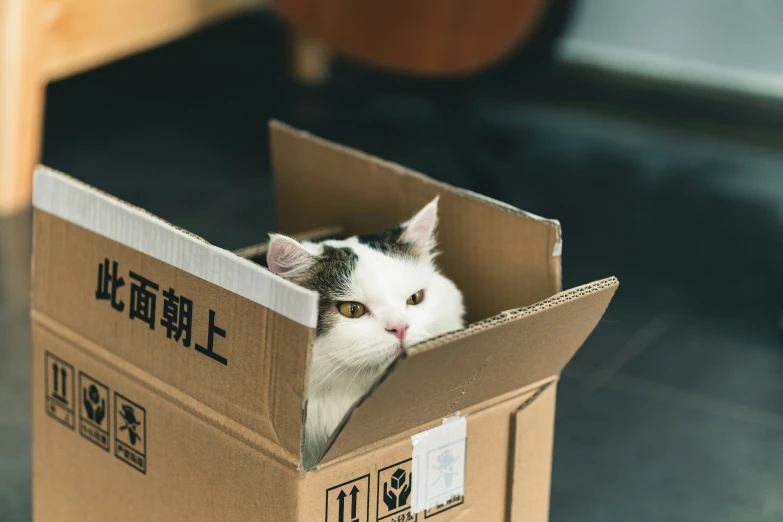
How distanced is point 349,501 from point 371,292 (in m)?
0.23

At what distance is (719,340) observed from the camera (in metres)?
1.95

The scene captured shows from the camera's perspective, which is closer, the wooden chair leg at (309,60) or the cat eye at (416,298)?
the cat eye at (416,298)

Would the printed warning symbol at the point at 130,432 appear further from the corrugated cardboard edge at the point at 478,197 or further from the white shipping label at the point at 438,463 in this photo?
the corrugated cardboard edge at the point at 478,197

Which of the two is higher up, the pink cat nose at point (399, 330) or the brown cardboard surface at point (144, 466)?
the pink cat nose at point (399, 330)

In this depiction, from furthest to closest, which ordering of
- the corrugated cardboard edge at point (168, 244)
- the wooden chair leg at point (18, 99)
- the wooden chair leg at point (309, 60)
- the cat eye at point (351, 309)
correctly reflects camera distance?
the wooden chair leg at point (309, 60), the wooden chair leg at point (18, 99), the cat eye at point (351, 309), the corrugated cardboard edge at point (168, 244)

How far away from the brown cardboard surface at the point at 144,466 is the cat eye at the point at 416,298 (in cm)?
26

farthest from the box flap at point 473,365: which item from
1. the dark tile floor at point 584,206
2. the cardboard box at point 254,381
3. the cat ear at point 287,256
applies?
the dark tile floor at point 584,206

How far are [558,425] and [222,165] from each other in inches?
51.3

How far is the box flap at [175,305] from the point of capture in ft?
2.86

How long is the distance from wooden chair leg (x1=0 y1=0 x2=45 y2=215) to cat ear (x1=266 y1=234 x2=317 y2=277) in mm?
1452

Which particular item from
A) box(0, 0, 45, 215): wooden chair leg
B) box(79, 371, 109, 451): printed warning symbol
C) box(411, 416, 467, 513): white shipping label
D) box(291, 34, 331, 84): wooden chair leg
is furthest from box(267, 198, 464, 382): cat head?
box(291, 34, 331, 84): wooden chair leg

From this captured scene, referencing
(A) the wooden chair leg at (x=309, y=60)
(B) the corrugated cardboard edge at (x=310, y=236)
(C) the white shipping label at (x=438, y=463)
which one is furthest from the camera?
(A) the wooden chair leg at (x=309, y=60)

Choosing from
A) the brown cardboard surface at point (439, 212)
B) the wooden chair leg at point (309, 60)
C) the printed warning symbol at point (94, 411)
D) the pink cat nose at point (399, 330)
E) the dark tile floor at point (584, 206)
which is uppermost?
the brown cardboard surface at point (439, 212)

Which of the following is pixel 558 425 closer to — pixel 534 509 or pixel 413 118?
pixel 534 509
